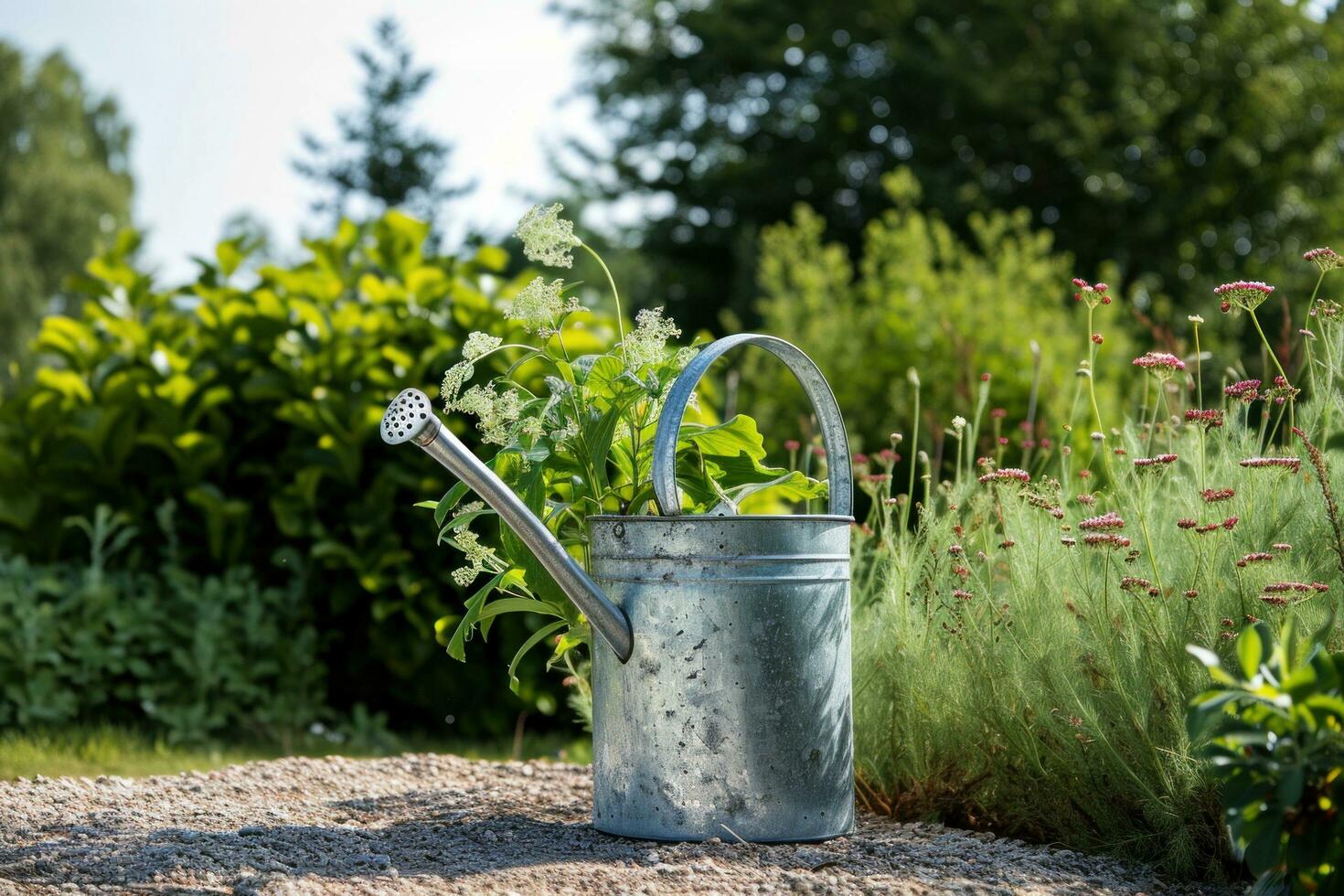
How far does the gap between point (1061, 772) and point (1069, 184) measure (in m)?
17.6

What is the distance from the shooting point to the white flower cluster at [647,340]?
2426mm

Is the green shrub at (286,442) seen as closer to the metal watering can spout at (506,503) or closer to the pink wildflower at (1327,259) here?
the metal watering can spout at (506,503)

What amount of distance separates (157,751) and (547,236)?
2623 mm

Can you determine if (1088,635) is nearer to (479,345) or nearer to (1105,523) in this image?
(1105,523)

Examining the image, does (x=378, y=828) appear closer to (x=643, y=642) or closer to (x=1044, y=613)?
(x=643, y=642)

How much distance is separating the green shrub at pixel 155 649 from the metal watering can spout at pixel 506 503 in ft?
8.31

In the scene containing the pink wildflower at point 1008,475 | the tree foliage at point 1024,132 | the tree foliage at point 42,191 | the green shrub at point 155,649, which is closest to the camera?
the pink wildflower at point 1008,475

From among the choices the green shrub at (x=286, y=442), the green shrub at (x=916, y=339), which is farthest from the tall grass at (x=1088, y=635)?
the green shrub at (x=916, y=339)

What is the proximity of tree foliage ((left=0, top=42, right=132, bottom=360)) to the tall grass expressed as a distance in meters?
26.8

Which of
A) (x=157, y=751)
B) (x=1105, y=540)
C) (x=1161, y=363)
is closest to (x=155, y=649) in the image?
(x=157, y=751)

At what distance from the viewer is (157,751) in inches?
158

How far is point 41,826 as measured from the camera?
2.43 metres

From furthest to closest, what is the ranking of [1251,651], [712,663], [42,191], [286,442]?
[42,191] → [286,442] → [712,663] → [1251,651]

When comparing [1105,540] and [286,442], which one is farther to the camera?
[286,442]
